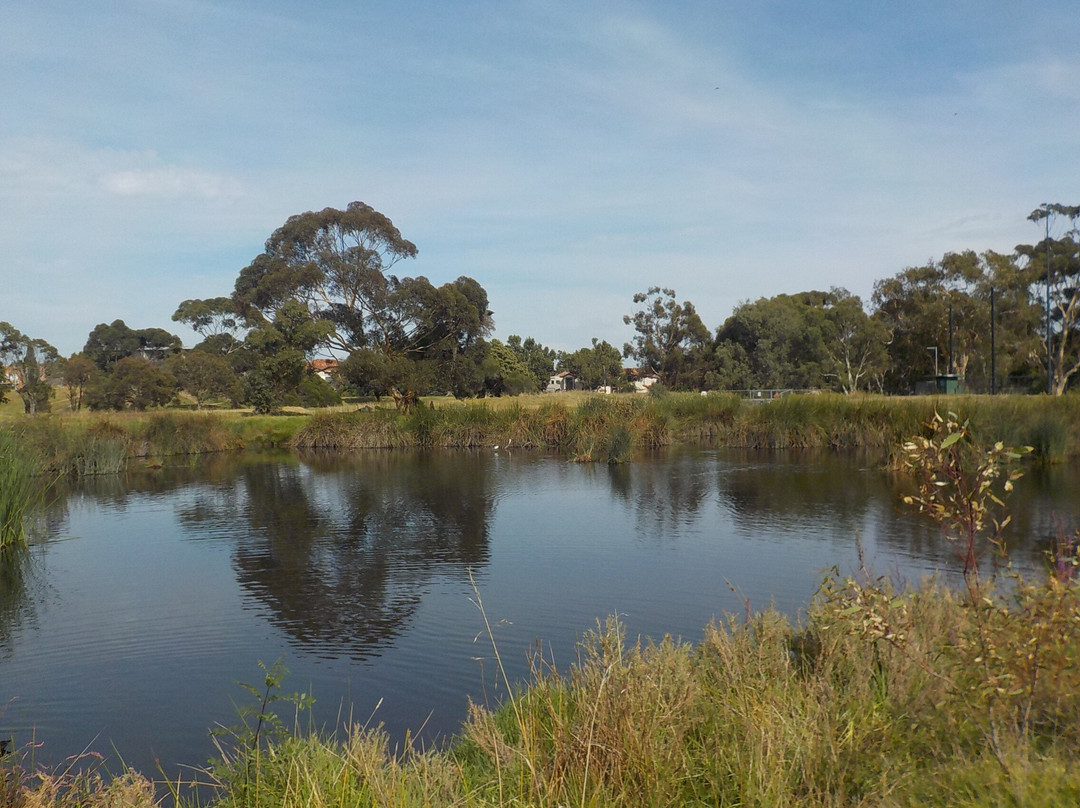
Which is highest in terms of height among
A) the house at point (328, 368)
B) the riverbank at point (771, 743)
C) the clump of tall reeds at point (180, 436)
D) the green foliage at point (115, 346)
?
the green foliage at point (115, 346)

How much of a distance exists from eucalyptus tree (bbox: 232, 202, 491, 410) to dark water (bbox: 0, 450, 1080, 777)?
21092 mm

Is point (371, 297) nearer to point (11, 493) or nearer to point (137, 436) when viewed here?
point (137, 436)

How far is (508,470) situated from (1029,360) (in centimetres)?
3636

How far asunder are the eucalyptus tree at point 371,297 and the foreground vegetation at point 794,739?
32743 millimetres

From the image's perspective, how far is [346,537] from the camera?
12.2 meters

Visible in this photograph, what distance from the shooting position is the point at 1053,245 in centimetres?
4525

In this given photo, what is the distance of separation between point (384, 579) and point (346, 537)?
285 cm

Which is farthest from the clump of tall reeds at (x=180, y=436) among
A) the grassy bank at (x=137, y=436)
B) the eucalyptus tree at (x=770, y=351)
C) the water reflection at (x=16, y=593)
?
the eucalyptus tree at (x=770, y=351)

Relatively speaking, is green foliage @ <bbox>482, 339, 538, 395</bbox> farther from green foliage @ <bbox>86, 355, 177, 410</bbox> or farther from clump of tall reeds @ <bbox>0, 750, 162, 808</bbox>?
clump of tall reeds @ <bbox>0, 750, 162, 808</bbox>

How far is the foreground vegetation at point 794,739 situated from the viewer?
3158 millimetres

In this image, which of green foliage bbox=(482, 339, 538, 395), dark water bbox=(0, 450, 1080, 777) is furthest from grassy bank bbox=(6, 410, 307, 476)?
green foliage bbox=(482, 339, 538, 395)

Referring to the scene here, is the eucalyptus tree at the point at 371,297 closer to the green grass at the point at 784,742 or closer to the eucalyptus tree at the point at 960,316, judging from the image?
the eucalyptus tree at the point at 960,316

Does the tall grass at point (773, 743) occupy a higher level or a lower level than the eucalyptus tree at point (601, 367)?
lower

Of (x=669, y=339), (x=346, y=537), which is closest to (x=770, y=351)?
(x=669, y=339)
